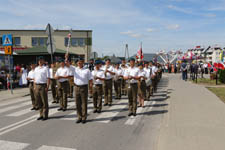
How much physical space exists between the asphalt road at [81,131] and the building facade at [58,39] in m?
36.0

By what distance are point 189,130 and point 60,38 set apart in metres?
40.7

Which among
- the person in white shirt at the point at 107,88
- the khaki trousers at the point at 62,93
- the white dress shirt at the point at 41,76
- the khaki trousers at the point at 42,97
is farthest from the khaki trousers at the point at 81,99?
the person in white shirt at the point at 107,88

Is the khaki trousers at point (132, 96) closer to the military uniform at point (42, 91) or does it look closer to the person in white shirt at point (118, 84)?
the military uniform at point (42, 91)

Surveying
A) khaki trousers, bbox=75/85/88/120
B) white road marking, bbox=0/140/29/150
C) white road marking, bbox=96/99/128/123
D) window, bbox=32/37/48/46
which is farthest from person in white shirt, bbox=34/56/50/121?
window, bbox=32/37/48/46

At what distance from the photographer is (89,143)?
4.77m

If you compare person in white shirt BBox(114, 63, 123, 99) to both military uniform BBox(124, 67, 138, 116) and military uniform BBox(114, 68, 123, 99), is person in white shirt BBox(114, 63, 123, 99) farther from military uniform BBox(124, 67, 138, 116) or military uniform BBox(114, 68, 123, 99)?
military uniform BBox(124, 67, 138, 116)

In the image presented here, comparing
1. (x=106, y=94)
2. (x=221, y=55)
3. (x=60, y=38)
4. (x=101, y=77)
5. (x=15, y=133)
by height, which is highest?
(x=60, y=38)

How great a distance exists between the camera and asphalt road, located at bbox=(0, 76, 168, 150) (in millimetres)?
4652

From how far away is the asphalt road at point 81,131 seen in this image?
4.65 metres

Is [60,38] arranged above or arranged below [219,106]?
above

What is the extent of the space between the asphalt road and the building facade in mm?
36040

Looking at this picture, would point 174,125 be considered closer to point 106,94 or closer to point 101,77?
point 101,77

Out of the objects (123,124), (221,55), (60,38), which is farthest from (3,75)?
(60,38)

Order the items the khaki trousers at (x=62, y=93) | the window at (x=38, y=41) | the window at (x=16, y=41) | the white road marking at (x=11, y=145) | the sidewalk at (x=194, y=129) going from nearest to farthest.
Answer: the sidewalk at (x=194, y=129), the white road marking at (x=11, y=145), the khaki trousers at (x=62, y=93), the window at (x=16, y=41), the window at (x=38, y=41)
